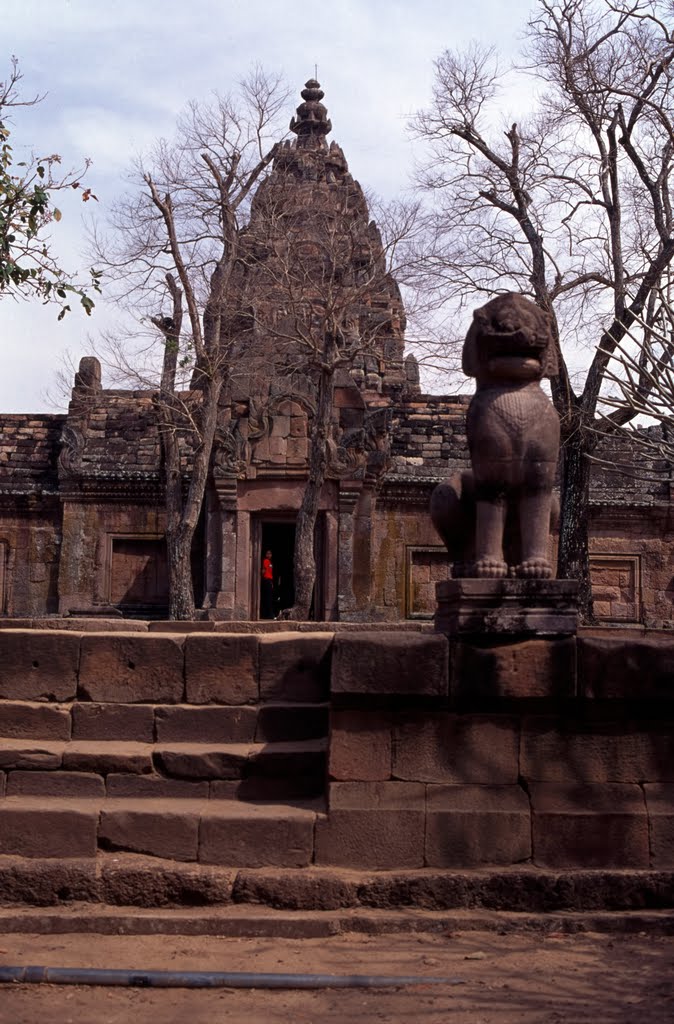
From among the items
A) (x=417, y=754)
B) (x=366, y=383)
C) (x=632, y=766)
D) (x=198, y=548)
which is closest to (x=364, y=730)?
(x=417, y=754)

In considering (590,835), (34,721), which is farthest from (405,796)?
(34,721)

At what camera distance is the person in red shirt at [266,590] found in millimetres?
15818

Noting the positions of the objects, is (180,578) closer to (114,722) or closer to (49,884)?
(114,722)

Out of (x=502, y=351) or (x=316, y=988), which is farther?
(x=502, y=351)

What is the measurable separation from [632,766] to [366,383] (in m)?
12.9

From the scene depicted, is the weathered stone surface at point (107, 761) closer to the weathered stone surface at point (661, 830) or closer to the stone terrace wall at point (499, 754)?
the stone terrace wall at point (499, 754)

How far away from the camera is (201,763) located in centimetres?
546

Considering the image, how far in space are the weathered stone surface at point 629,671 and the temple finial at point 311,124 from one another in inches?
851

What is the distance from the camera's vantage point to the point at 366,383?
693 inches

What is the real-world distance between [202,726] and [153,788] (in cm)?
42

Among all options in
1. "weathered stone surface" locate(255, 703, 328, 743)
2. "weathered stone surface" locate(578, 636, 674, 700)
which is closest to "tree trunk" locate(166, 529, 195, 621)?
"weathered stone surface" locate(255, 703, 328, 743)

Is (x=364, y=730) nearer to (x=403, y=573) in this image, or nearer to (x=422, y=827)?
(x=422, y=827)

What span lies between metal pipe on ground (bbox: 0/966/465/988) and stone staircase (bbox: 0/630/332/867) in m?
0.89

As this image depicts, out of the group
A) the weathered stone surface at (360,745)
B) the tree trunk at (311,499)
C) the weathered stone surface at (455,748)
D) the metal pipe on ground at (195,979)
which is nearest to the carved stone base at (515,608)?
the weathered stone surface at (455,748)
